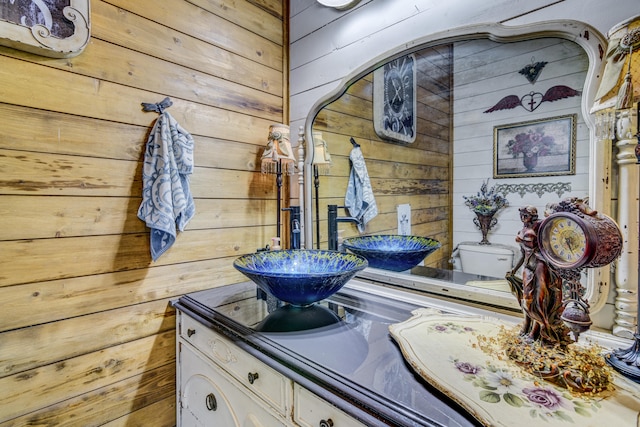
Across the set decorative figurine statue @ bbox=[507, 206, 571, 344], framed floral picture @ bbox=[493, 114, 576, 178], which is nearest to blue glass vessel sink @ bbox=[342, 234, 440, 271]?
framed floral picture @ bbox=[493, 114, 576, 178]

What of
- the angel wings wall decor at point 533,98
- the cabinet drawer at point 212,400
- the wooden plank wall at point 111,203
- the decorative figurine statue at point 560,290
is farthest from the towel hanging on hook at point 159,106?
the decorative figurine statue at point 560,290

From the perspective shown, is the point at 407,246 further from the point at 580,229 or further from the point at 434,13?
the point at 434,13

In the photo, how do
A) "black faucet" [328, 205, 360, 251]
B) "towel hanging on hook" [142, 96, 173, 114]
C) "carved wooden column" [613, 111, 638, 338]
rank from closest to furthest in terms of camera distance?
"carved wooden column" [613, 111, 638, 338]
"towel hanging on hook" [142, 96, 173, 114]
"black faucet" [328, 205, 360, 251]

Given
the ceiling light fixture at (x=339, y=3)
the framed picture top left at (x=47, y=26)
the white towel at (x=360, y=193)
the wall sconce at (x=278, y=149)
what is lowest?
the white towel at (x=360, y=193)

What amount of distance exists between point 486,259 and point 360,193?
59 centimetres

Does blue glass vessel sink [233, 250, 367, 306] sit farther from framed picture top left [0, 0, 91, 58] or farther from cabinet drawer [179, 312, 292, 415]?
framed picture top left [0, 0, 91, 58]

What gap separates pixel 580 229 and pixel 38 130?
1.52 meters

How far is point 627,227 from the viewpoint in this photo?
75cm

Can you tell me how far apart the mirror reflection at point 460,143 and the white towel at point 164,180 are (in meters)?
0.66

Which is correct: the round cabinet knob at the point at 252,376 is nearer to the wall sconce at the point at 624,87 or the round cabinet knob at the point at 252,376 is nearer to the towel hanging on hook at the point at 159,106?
the wall sconce at the point at 624,87

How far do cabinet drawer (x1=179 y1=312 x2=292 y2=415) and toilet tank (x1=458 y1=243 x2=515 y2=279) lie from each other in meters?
0.71

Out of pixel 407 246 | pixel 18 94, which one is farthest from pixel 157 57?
pixel 407 246

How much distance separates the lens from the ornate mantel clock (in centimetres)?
58

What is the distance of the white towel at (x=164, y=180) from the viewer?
1.19m
